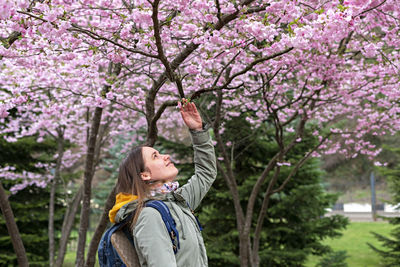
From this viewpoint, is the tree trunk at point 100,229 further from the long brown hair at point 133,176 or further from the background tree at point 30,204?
the background tree at point 30,204

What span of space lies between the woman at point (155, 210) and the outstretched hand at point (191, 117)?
28cm

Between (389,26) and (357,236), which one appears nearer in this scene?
(389,26)

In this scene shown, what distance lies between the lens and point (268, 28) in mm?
2979

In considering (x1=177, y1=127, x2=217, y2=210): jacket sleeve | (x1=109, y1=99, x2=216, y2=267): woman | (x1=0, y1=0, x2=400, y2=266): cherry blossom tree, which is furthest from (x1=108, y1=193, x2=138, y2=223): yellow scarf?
(x1=0, y1=0, x2=400, y2=266): cherry blossom tree

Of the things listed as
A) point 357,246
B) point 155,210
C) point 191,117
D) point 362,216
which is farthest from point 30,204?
point 362,216

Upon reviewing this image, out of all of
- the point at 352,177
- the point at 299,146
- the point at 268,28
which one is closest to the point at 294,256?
the point at 299,146

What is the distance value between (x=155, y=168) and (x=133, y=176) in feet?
0.33

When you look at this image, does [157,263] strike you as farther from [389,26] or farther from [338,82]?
[338,82]

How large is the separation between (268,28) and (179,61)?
82 cm

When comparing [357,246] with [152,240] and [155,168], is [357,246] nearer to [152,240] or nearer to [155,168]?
[155,168]

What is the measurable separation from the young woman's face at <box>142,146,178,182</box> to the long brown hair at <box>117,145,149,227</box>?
19mm

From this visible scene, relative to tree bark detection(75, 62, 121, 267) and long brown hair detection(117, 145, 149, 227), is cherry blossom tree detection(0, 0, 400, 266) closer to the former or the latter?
tree bark detection(75, 62, 121, 267)

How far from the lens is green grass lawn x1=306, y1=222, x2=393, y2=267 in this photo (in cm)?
1118

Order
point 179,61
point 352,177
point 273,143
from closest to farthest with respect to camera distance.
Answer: point 179,61, point 273,143, point 352,177
